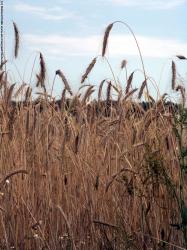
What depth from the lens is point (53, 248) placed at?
3332 mm

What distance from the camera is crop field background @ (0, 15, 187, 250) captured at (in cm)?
342

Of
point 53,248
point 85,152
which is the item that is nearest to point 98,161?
point 85,152

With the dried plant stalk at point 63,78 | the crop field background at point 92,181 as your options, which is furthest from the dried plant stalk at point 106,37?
the dried plant stalk at point 63,78

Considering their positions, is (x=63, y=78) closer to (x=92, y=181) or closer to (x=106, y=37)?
(x=106, y=37)

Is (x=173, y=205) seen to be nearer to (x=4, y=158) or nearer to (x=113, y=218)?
(x=113, y=218)

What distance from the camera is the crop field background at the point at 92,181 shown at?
11.2 ft

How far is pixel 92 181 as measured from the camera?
3.56m

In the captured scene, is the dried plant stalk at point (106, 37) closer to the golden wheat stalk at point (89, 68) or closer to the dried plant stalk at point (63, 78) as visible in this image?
the golden wheat stalk at point (89, 68)

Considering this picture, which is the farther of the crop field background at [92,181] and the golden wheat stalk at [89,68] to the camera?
the golden wheat stalk at [89,68]

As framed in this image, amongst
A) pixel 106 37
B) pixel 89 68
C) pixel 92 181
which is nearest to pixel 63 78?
pixel 89 68

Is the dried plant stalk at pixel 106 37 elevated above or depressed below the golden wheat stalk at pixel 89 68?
above

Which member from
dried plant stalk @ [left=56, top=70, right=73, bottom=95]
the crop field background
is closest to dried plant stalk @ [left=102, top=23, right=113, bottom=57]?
the crop field background

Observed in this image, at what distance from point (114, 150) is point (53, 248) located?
33.5 inches

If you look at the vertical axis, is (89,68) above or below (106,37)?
below
